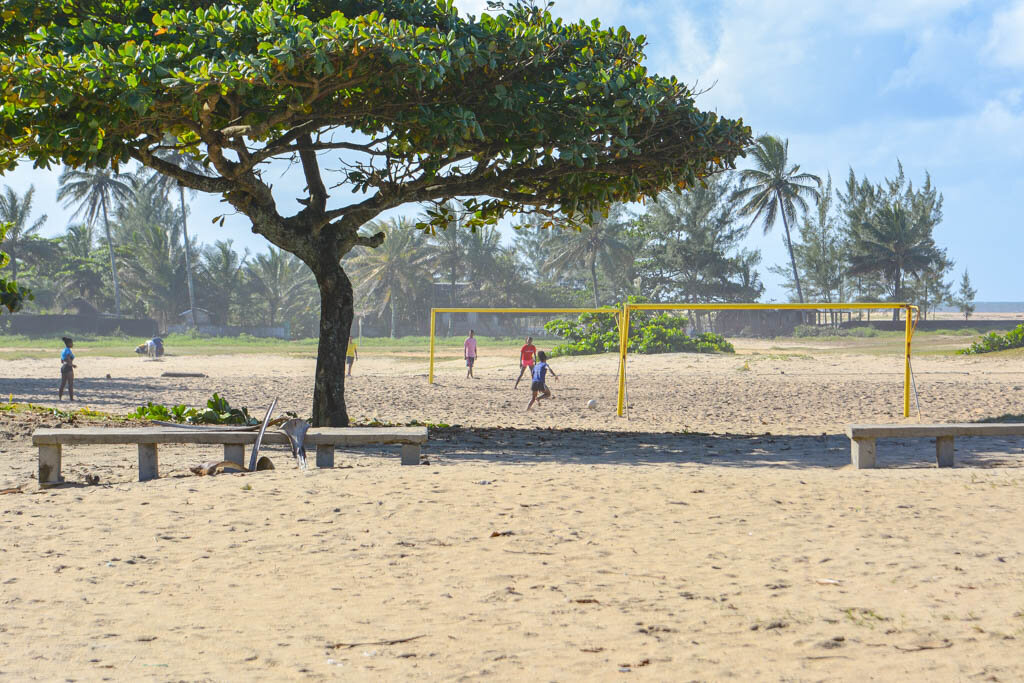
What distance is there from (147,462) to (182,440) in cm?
35

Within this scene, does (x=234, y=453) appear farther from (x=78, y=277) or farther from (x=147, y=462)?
(x=78, y=277)

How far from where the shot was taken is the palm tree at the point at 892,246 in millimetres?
52875

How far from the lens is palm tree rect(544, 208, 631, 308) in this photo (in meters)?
→ 61.3

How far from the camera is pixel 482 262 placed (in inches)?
2532

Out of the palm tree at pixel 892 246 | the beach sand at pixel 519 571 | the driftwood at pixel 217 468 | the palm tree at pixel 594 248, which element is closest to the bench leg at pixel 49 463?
the beach sand at pixel 519 571

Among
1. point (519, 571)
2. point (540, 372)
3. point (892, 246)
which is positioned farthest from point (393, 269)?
point (519, 571)

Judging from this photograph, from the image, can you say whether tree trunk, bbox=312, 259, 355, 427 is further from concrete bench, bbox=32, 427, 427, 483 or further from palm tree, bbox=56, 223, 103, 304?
palm tree, bbox=56, 223, 103, 304

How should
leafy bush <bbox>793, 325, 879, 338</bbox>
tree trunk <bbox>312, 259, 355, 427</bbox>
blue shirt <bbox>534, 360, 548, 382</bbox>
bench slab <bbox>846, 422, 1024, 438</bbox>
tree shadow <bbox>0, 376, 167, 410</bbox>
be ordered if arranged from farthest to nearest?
leafy bush <bbox>793, 325, 879, 338</bbox> → tree shadow <bbox>0, 376, 167, 410</bbox> → blue shirt <bbox>534, 360, 548, 382</bbox> → tree trunk <bbox>312, 259, 355, 427</bbox> → bench slab <bbox>846, 422, 1024, 438</bbox>

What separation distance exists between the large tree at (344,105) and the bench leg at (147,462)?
305cm

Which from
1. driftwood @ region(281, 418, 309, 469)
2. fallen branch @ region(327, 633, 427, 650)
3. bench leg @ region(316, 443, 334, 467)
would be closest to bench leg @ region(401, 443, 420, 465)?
bench leg @ region(316, 443, 334, 467)

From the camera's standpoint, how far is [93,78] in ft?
27.2

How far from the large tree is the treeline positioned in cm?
4550

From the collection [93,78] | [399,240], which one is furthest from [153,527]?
[399,240]

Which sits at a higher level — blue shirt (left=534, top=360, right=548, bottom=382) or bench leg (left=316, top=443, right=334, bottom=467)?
blue shirt (left=534, top=360, right=548, bottom=382)
